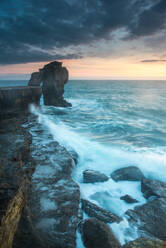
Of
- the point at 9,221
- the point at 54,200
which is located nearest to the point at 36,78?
the point at 54,200

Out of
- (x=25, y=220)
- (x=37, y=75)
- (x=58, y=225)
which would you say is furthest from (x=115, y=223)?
(x=37, y=75)

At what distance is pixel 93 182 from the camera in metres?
6.53

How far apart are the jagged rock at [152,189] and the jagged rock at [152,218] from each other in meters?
0.42

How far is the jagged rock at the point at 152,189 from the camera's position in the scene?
18.6ft

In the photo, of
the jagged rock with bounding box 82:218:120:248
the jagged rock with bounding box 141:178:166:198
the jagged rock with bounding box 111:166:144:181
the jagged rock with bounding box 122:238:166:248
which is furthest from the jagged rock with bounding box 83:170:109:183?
the jagged rock with bounding box 122:238:166:248

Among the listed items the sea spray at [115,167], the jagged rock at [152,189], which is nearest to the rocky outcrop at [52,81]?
the sea spray at [115,167]

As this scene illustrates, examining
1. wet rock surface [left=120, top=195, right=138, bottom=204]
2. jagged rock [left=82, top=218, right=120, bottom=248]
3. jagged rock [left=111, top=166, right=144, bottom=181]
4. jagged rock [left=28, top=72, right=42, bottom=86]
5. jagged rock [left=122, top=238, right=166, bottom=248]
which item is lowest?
wet rock surface [left=120, top=195, right=138, bottom=204]

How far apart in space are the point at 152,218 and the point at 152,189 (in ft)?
4.47

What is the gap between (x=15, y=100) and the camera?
15.4m

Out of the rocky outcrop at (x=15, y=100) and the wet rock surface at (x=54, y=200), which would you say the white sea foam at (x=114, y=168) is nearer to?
the wet rock surface at (x=54, y=200)

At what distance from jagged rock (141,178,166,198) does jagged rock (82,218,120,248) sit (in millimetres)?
2810

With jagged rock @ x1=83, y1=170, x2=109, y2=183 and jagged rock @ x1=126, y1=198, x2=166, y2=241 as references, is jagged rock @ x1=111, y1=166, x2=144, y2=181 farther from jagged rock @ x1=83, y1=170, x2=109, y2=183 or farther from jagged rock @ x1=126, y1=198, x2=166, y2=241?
jagged rock @ x1=126, y1=198, x2=166, y2=241

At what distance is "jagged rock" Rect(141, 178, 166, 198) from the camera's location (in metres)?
5.67

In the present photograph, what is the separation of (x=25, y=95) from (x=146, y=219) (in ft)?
51.9
